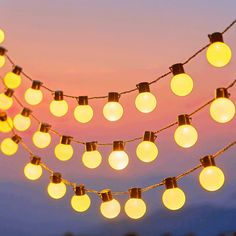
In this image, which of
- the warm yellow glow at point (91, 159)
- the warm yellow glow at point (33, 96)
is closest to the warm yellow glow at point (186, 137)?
the warm yellow glow at point (91, 159)

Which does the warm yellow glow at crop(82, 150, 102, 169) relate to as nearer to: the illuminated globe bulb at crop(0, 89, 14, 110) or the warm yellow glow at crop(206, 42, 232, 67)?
the illuminated globe bulb at crop(0, 89, 14, 110)

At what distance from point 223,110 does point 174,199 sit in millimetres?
664

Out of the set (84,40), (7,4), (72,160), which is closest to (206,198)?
(72,160)

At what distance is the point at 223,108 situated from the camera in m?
2.50

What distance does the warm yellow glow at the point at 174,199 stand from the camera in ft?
9.07

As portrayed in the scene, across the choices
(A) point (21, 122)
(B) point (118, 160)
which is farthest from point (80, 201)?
(A) point (21, 122)

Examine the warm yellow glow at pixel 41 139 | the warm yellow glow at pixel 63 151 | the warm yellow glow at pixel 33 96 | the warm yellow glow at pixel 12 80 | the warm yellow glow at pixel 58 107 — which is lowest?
the warm yellow glow at pixel 63 151

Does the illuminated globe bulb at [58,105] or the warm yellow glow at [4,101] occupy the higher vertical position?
the warm yellow glow at [4,101]

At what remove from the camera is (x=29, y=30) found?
193 inches

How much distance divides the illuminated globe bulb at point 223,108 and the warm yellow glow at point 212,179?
0.30m

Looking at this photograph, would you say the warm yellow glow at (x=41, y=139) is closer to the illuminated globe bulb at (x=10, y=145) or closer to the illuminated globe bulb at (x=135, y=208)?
the illuminated globe bulb at (x=10, y=145)

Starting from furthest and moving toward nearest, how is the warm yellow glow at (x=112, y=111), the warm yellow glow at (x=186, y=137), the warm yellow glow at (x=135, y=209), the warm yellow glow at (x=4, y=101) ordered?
the warm yellow glow at (x=4, y=101)
the warm yellow glow at (x=112, y=111)
the warm yellow glow at (x=135, y=209)
the warm yellow glow at (x=186, y=137)

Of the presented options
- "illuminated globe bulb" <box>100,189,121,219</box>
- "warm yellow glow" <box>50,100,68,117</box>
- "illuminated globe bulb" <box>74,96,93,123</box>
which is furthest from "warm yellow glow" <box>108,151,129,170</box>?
"warm yellow glow" <box>50,100,68,117</box>

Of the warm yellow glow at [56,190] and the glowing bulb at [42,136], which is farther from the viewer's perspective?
the glowing bulb at [42,136]
